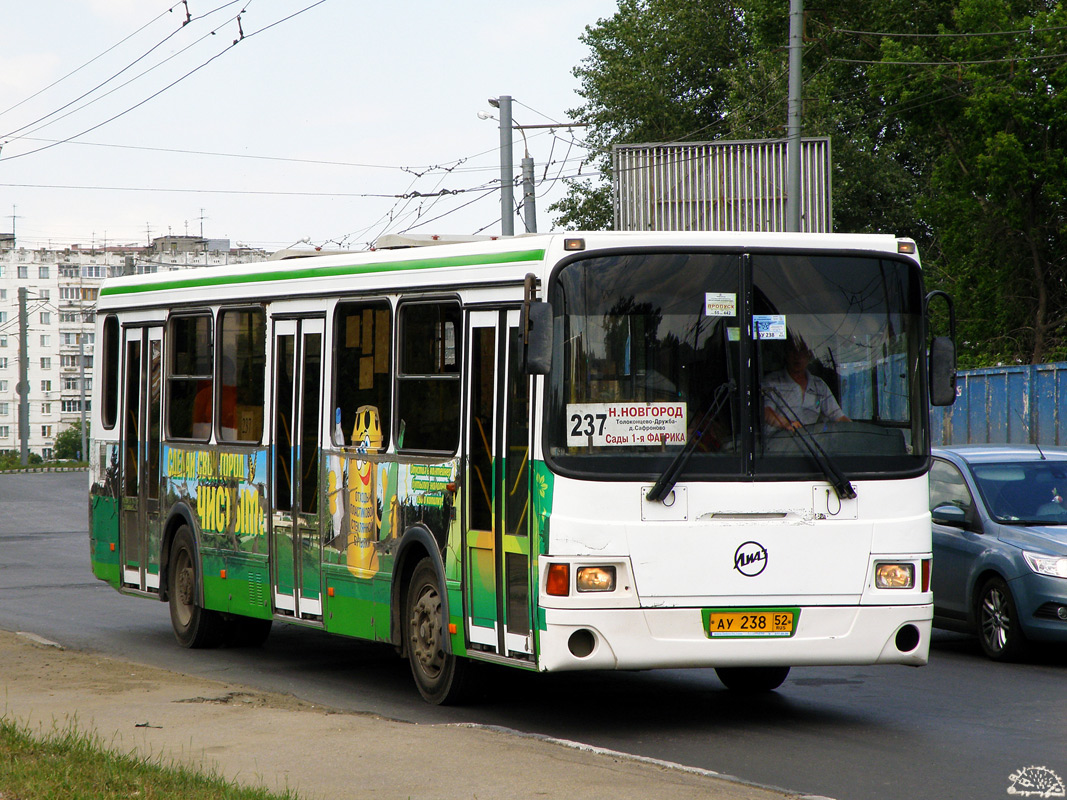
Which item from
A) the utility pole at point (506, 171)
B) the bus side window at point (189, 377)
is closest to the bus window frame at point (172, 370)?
the bus side window at point (189, 377)

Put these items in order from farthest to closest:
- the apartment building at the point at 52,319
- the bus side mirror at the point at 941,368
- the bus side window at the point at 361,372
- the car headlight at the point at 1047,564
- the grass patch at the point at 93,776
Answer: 1. the apartment building at the point at 52,319
2. the car headlight at the point at 1047,564
3. the bus side window at the point at 361,372
4. the bus side mirror at the point at 941,368
5. the grass patch at the point at 93,776

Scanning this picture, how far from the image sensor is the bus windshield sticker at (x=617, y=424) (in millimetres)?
8711

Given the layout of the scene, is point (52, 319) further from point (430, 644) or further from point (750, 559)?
point (750, 559)

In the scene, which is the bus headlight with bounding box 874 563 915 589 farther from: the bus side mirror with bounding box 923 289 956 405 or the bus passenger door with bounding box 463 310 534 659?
the bus passenger door with bounding box 463 310 534 659

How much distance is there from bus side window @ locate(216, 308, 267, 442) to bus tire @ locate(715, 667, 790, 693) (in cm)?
404

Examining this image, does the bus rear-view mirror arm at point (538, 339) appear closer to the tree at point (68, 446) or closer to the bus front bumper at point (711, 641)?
the bus front bumper at point (711, 641)

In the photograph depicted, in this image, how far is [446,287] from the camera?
32.7 ft

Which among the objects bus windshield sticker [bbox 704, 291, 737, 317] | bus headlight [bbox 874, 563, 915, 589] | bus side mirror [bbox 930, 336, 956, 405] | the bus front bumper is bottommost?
the bus front bumper

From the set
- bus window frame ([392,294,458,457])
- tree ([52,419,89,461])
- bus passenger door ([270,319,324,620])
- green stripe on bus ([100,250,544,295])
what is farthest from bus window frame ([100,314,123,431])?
tree ([52,419,89,461])

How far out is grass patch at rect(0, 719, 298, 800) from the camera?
6832 mm

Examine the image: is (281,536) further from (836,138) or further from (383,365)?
(836,138)

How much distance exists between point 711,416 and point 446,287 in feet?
6.76

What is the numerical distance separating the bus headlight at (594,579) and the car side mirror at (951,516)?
4.88 meters

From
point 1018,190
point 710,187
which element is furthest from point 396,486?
point 1018,190
